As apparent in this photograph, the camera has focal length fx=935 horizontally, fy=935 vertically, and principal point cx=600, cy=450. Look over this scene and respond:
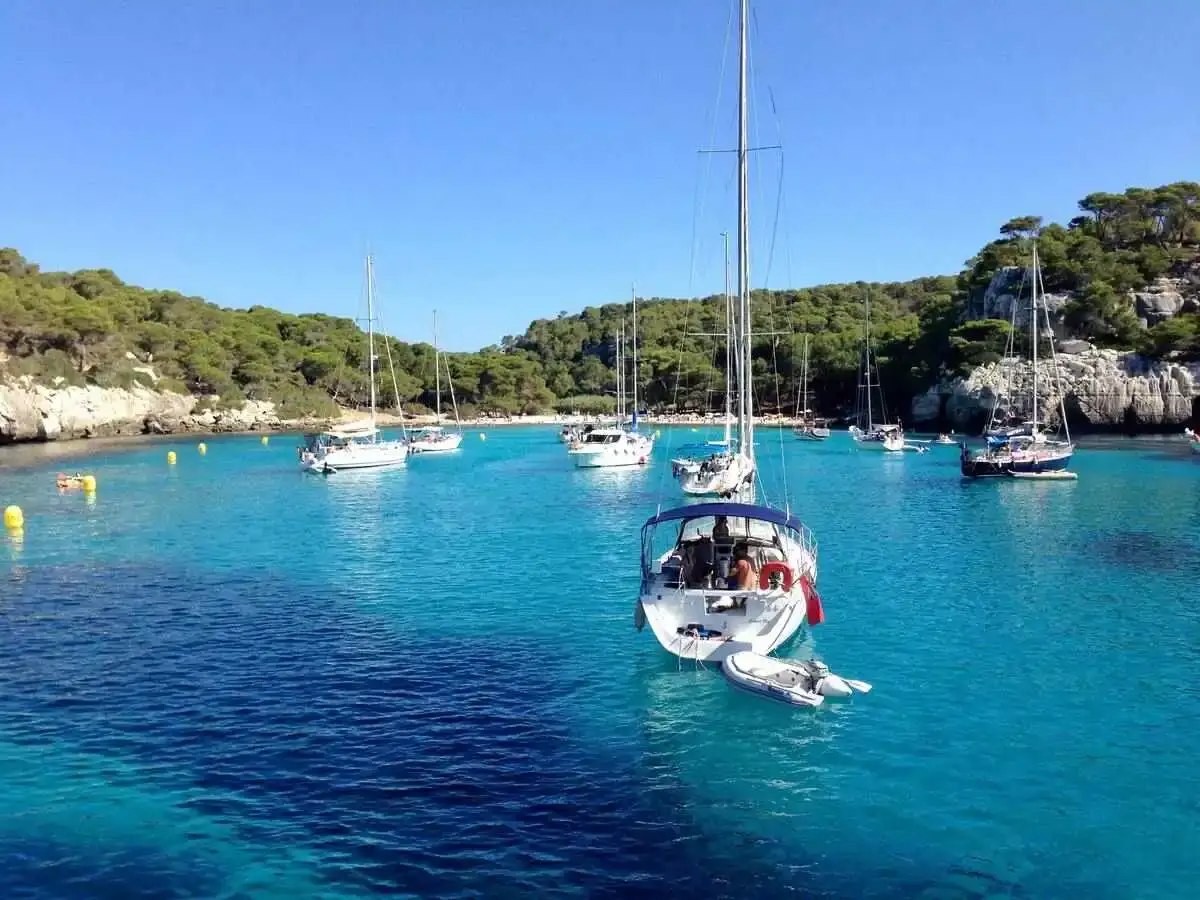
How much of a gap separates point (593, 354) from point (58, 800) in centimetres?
16235

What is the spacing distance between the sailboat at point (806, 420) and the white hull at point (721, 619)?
81.5 metres

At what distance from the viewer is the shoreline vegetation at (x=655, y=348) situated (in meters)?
94.5

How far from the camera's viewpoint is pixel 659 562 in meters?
19.9

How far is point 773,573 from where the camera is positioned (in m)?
18.7

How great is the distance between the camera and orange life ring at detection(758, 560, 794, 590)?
60.2ft

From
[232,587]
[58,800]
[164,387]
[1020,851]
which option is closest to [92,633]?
[232,587]

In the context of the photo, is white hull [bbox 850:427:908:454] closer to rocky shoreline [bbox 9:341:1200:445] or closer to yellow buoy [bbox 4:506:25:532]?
rocky shoreline [bbox 9:341:1200:445]

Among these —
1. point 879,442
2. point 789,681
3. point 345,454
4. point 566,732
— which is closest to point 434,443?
point 345,454

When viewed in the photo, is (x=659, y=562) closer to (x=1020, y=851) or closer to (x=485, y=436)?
(x=1020, y=851)

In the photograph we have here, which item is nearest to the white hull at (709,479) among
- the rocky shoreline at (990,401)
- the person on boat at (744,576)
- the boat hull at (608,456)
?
the boat hull at (608,456)

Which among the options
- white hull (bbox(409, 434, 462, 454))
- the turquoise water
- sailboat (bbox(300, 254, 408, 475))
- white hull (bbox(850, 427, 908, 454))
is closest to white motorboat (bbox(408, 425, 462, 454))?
white hull (bbox(409, 434, 462, 454))

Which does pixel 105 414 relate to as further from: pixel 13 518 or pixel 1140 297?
pixel 1140 297

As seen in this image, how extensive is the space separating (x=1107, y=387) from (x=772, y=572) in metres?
82.3

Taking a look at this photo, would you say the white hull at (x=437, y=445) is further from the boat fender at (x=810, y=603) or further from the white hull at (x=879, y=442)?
the boat fender at (x=810, y=603)
